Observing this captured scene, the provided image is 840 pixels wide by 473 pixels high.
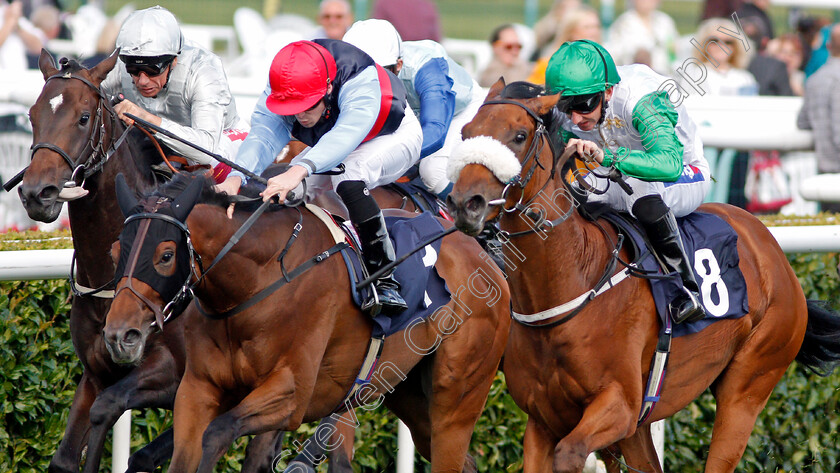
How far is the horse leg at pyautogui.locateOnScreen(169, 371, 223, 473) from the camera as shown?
12.9 feet

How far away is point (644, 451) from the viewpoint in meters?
4.83

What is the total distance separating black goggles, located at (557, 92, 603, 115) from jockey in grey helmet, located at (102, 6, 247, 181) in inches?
61.2

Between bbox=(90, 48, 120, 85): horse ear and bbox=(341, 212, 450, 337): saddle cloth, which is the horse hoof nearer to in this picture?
bbox=(341, 212, 450, 337): saddle cloth

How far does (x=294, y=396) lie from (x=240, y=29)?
27.9 feet

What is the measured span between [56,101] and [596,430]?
7.58ft

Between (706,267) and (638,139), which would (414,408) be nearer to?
(706,267)

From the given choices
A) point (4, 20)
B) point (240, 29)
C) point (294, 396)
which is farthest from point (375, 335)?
point (240, 29)

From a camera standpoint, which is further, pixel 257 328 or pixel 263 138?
pixel 263 138

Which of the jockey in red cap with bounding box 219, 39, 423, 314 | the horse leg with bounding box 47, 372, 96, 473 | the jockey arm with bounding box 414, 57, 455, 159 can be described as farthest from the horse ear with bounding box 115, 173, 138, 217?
the jockey arm with bounding box 414, 57, 455, 159

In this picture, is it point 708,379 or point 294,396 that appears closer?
point 294,396

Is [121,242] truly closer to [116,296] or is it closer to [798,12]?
[116,296]

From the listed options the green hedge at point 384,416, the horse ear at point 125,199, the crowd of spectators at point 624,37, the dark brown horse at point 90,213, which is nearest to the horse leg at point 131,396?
the dark brown horse at point 90,213

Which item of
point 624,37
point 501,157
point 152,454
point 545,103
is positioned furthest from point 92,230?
point 624,37

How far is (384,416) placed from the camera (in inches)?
212
